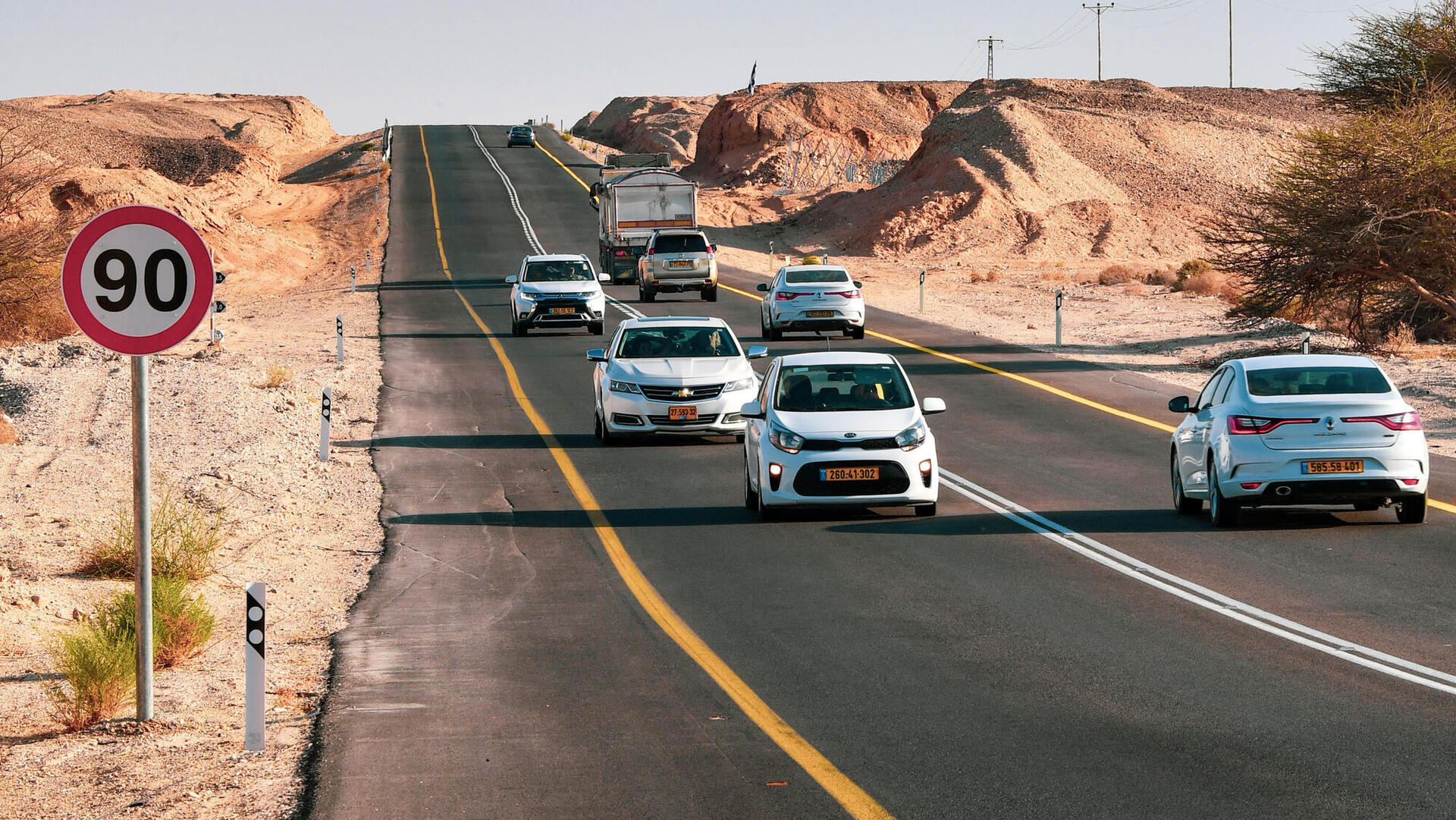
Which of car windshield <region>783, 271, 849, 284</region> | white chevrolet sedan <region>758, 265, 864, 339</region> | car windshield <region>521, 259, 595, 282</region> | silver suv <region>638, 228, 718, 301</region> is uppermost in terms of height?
silver suv <region>638, 228, 718, 301</region>

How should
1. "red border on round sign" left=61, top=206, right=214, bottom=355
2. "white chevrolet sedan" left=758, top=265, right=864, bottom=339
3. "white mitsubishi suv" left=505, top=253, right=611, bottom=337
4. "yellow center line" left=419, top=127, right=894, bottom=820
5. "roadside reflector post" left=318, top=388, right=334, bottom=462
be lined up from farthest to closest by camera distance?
1. "white mitsubishi suv" left=505, top=253, right=611, bottom=337
2. "white chevrolet sedan" left=758, top=265, right=864, bottom=339
3. "roadside reflector post" left=318, top=388, right=334, bottom=462
4. "red border on round sign" left=61, top=206, right=214, bottom=355
5. "yellow center line" left=419, top=127, right=894, bottom=820

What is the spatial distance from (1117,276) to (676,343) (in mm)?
40023

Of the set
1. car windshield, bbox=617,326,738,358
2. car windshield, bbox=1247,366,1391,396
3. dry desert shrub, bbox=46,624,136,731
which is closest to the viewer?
dry desert shrub, bbox=46,624,136,731

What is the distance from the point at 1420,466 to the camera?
1447cm

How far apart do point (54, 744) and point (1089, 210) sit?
75.3 meters

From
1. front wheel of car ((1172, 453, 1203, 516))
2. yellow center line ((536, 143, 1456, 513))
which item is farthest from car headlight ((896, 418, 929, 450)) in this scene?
yellow center line ((536, 143, 1456, 513))

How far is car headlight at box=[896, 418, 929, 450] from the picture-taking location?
1564 cm

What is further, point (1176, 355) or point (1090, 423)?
point (1176, 355)

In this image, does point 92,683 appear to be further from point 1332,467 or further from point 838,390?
point 1332,467

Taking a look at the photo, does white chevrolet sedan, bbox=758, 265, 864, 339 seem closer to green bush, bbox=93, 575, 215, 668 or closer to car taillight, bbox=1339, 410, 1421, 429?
car taillight, bbox=1339, 410, 1421, 429

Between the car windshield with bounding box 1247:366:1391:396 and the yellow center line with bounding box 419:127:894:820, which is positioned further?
the car windshield with bounding box 1247:366:1391:396

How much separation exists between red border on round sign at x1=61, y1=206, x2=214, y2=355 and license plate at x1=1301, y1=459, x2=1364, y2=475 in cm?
997

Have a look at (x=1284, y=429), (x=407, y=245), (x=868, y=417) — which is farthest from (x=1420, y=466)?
(x=407, y=245)

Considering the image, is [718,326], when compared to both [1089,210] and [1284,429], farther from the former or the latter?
[1089,210]
